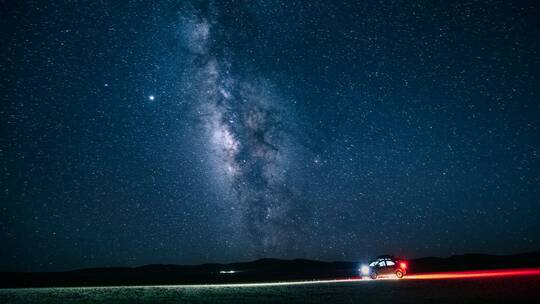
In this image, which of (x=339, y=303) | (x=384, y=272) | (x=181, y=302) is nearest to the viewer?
(x=339, y=303)

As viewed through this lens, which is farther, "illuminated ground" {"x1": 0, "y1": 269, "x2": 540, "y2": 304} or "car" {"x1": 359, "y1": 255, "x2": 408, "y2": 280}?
"car" {"x1": 359, "y1": 255, "x2": 408, "y2": 280}

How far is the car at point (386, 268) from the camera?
31109 millimetres

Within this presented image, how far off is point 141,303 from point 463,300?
1278cm

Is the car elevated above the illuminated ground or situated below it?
above

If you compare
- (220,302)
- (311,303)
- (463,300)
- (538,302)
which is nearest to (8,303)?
(220,302)

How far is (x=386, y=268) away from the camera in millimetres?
31328

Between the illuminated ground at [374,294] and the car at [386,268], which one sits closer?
the illuminated ground at [374,294]

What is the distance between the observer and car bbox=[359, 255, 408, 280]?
31.1 m

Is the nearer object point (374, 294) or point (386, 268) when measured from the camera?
point (374, 294)

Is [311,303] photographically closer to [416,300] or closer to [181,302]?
[416,300]

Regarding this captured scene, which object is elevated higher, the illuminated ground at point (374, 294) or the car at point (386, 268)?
the car at point (386, 268)

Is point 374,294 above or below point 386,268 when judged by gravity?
below

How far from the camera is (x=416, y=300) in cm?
1410

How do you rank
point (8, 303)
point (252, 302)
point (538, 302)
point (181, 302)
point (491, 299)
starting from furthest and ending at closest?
1. point (8, 303)
2. point (181, 302)
3. point (252, 302)
4. point (491, 299)
5. point (538, 302)
